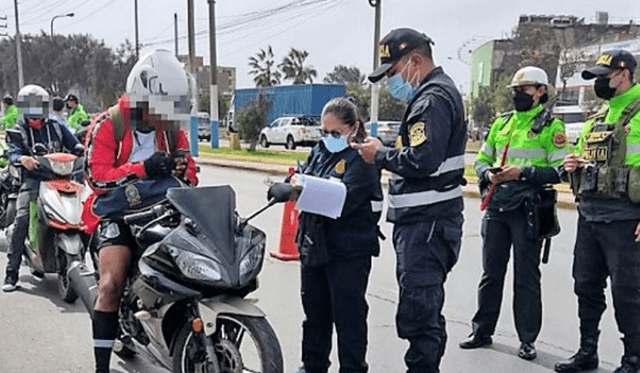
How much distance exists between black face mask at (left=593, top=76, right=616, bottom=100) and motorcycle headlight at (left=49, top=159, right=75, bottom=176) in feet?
14.3

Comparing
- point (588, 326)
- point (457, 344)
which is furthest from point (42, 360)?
point (588, 326)

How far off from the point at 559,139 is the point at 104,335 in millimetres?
3112

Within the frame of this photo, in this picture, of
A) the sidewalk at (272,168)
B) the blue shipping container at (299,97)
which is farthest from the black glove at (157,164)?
the blue shipping container at (299,97)

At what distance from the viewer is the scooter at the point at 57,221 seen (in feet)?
17.2

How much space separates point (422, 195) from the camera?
322 centimetres

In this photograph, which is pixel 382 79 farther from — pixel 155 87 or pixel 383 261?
pixel 383 261

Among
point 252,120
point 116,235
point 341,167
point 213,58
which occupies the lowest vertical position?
point 116,235

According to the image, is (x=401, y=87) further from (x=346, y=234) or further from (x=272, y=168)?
(x=272, y=168)

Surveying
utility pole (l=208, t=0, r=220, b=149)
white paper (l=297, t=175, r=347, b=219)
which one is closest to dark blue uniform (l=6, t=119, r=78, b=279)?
white paper (l=297, t=175, r=347, b=219)

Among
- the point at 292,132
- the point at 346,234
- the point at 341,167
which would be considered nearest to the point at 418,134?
the point at 341,167

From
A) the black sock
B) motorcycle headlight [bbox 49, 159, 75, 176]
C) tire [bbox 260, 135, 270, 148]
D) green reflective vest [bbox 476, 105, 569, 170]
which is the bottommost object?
tire [bbox 260, 135, 270, 148]

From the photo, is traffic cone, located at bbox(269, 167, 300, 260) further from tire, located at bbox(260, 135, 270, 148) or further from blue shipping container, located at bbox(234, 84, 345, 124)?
blue shipping container, located at bbox(234, 84, 345, 124)

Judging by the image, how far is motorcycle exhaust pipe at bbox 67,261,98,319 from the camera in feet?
12.7

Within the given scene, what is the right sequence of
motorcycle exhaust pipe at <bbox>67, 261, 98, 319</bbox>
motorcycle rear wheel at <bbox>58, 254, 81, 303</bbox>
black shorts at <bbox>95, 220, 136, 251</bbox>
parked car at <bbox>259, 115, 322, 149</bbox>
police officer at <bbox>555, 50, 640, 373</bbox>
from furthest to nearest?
parked car at <bbox>259, 115, 322, 149</bbox>, motorcycle rear wheel at <bbox>58, 254, 81, 303</bbox>, motorcycle exhaust pipe at <bbox>67, 261, 98, 319</bbox>, police officer at <bbox>555, 50, 640, 373</bbox>, black shorts at <bbox>95, 220, 136, 251</bbox>
